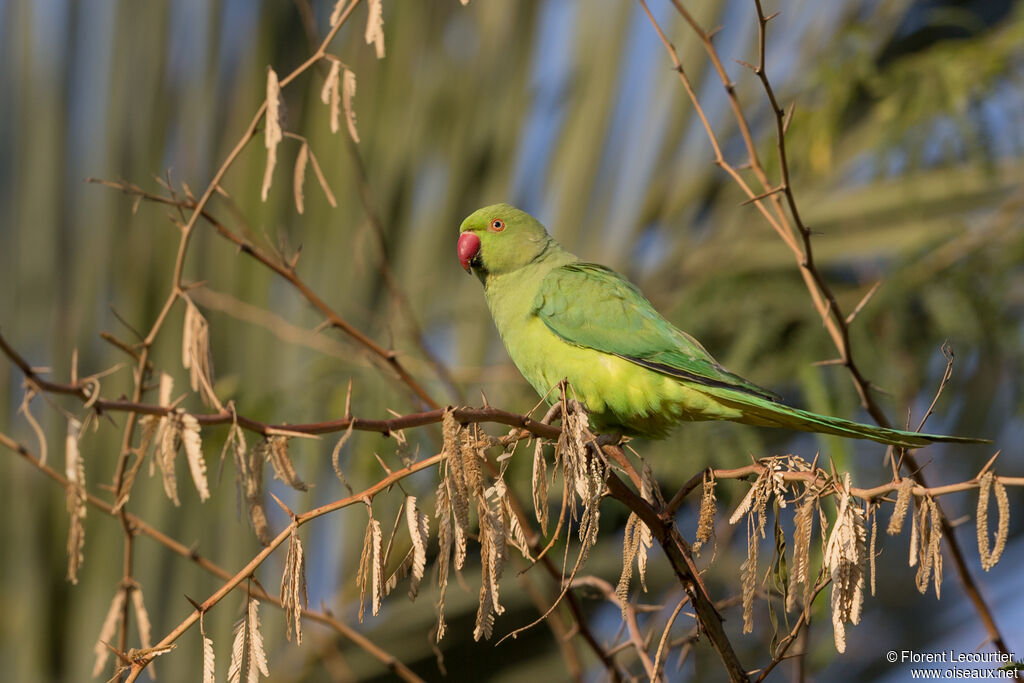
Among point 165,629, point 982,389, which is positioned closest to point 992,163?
point 982,389

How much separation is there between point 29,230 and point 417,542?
303cm

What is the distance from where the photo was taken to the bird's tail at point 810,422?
1.62 m

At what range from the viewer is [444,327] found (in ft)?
12.3

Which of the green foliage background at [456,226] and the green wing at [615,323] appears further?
the green foliage background at [456,226]

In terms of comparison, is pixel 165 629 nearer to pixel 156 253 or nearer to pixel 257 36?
pixel 156 253

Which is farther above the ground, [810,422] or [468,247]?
[468,247]

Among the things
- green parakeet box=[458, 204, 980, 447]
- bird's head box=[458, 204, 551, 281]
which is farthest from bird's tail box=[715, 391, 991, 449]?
bird's head box=[458, 204, 551, 281]

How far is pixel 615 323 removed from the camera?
2580mm

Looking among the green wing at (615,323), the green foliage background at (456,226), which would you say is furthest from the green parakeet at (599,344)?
the green foliage background at (456,226)

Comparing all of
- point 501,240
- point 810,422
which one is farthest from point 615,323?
point 810,422

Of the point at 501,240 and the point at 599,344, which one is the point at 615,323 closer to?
the point at 599,344

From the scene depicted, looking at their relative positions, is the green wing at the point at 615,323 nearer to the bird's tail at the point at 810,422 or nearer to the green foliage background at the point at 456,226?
the bird's tail at the point at 810,422

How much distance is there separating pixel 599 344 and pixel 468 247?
691 millimetres

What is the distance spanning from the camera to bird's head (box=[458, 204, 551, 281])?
295 cm
